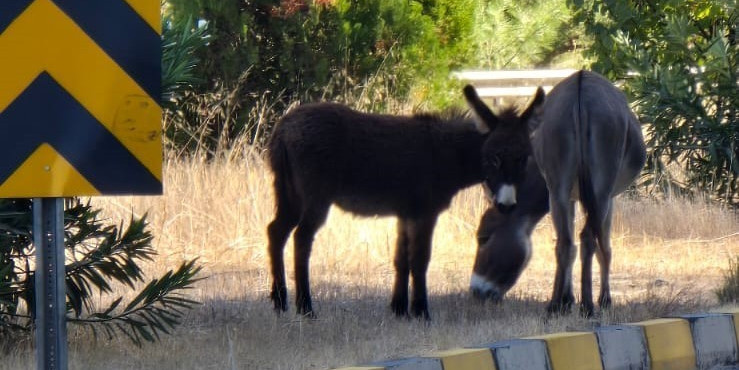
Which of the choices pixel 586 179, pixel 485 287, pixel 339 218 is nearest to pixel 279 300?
pixel 485 287

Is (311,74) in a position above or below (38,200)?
above

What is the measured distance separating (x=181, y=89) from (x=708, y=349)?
11.4 feet

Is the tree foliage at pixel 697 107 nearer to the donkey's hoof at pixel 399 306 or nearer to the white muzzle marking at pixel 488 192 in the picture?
the white muzzle marking at pixel 488 192

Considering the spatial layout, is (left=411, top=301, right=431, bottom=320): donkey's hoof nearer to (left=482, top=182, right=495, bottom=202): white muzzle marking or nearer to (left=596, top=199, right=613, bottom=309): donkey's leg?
(left=482, top=182, right=495, bottom=202): white muzzle marking

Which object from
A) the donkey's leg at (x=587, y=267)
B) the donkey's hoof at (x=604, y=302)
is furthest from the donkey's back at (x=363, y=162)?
the donkey's hoof at (x=604, y=302)

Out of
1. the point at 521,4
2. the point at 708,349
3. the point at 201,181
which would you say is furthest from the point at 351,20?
the point at 521,4

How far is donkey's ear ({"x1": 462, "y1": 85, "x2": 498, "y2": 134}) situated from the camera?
7.70m

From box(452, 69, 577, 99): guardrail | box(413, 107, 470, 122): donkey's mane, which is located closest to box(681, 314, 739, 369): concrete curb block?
box(413, 107, 470, 122): donkey's mane

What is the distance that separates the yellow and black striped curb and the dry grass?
0.43 meters

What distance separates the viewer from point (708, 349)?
268 inches

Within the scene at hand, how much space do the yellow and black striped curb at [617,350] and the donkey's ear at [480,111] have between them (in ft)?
5.72

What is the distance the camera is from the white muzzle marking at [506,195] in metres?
7.21

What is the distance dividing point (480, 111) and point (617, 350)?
6.77 feet

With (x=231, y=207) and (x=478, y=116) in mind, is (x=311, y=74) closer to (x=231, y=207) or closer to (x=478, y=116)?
(x=231, y=207)
